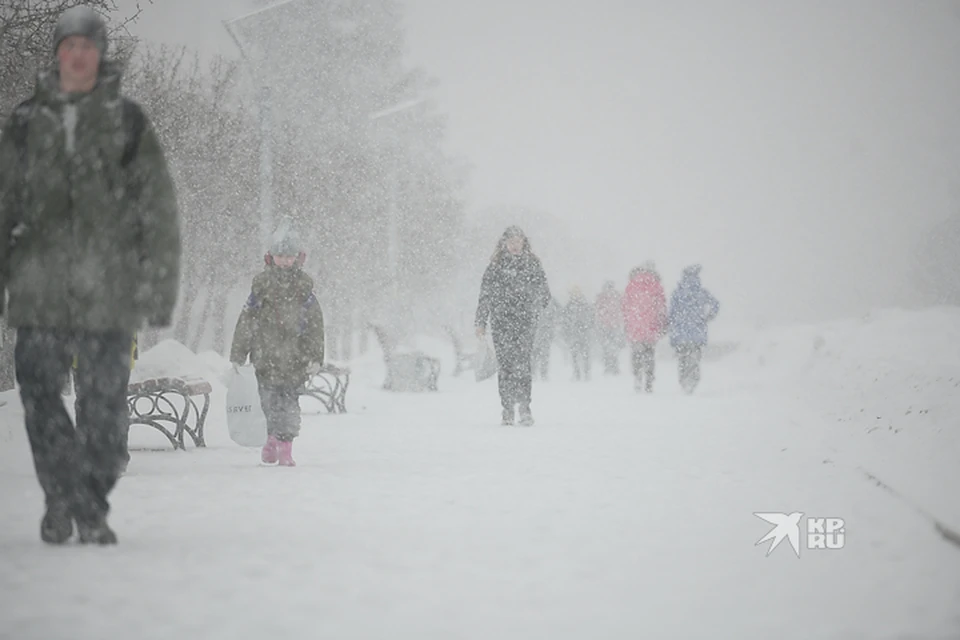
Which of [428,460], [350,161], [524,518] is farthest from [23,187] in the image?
[350,161]

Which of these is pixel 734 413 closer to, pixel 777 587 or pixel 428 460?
pixel 428 460

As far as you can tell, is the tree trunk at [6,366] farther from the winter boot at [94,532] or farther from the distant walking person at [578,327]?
the distant walking person at [578,327]

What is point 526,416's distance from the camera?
381 inches

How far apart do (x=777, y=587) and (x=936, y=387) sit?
6.75 metres

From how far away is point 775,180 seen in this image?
15188 cm

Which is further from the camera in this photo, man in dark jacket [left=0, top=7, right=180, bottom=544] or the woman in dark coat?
the woman in dark coat

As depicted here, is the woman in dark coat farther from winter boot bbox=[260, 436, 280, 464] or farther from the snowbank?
winter boot bbox=[260, 436, 280, 464]

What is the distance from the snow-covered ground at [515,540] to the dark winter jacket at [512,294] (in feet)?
5.69

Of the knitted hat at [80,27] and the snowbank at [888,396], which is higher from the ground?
the knitted hat at [80,27]

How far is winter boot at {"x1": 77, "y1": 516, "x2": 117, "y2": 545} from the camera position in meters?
3.53

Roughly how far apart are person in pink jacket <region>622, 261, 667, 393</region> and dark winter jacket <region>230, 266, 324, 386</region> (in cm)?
905

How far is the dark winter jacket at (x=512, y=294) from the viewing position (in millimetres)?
9953

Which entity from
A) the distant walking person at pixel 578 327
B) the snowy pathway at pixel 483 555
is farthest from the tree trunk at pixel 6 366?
the distant walking person at pixel 578 327

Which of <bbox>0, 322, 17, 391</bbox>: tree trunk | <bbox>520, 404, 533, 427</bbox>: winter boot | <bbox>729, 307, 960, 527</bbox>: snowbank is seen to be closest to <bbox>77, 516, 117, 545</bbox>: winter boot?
<bbox>729, 307, 960, 527</bbox>: snowbank
